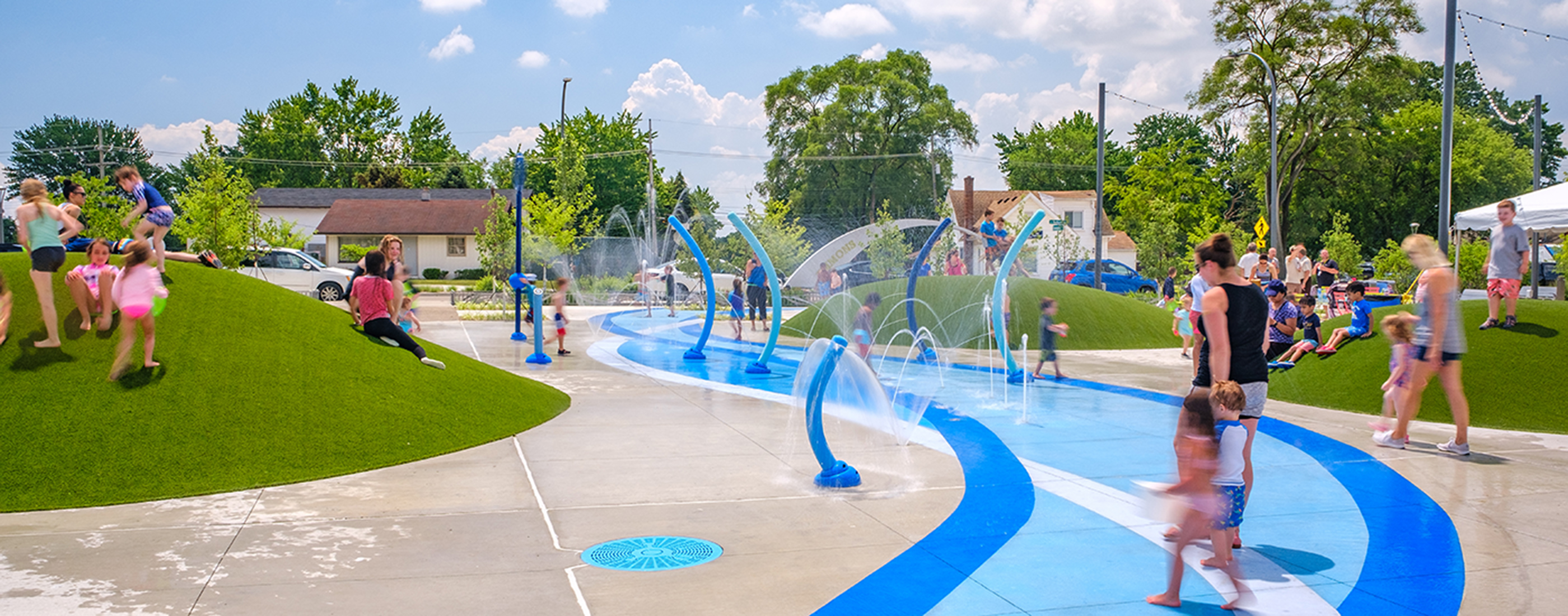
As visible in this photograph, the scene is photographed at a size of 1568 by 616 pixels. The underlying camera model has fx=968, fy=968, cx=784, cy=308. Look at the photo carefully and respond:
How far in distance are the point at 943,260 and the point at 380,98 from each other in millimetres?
72877

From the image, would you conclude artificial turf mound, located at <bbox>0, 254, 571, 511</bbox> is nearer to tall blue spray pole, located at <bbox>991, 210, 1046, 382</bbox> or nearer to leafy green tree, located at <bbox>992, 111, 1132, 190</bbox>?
tall blue spray pole, located at <bbox>991, 210, 1046, 382</bbox>

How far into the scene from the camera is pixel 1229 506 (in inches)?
183

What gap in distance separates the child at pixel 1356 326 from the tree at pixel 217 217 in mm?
27352

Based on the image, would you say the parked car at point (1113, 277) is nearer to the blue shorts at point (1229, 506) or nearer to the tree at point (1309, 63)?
the tree at point (1309, 63)

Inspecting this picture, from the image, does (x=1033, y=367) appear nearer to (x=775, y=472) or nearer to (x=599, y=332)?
A: (x=775, y=472)

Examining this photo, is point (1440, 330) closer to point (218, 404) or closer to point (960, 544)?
point (960, 544)

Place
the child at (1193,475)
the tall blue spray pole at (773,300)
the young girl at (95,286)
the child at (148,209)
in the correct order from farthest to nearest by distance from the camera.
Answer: the tall blue spray pole at (773,300)
the child at (148,209)
the young girl at (95,286)
the child at (1193,475)

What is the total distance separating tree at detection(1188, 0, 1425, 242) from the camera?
142 feet

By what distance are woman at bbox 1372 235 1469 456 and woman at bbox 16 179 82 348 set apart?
35.1ft

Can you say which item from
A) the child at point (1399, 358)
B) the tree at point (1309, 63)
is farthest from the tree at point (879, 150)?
the child at point (1399, 358)

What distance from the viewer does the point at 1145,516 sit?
615cm

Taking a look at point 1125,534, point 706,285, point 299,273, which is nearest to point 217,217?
point 299,273

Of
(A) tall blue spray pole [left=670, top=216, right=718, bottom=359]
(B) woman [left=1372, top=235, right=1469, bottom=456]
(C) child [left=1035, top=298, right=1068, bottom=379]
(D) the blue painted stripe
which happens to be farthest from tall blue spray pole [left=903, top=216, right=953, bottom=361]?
(B) woman [left=1372, top=235, right=1469, bottom=456]

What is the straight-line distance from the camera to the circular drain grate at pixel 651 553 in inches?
200
